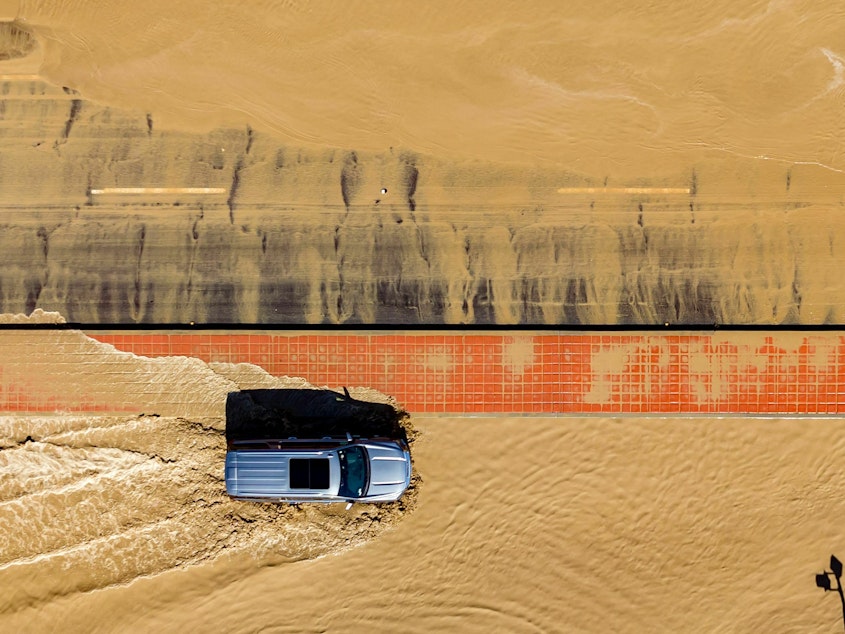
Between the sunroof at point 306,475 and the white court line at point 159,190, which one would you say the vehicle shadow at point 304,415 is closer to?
the sunroof at point 306,475

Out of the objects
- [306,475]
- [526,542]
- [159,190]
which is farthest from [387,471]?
[159,190]

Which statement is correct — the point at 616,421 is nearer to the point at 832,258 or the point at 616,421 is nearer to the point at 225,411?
the point at 832,258

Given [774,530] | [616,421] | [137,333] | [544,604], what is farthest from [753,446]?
[137,333]

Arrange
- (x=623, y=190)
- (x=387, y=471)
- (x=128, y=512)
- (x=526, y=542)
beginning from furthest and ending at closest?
(x=623, y=190) < (x=526, y=542) < (x=128, y=512) < (x=387, y=471)

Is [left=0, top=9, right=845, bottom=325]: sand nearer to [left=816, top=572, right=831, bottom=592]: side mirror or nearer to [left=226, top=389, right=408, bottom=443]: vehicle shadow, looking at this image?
[left=226, top=389, right=408, bottom=443]: vehicle shadow

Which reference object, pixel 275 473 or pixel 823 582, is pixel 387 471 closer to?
pixel 275 473

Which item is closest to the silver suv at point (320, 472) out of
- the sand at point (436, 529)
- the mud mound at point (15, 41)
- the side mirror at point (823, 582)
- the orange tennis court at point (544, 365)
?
the sand at point (436, 529)
